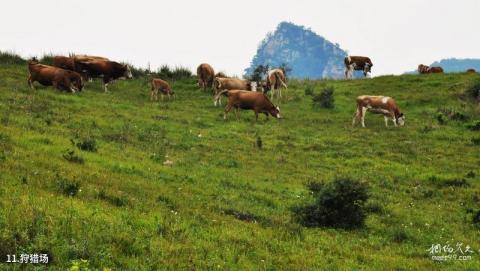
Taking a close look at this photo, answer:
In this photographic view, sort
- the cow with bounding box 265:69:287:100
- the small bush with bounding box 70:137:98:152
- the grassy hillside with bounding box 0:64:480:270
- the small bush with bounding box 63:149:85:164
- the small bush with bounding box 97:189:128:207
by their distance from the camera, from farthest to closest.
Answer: the cow with bounding box 265:69:287:100 → the small bush with bounding box 70:137:98:152 → the small bush with bounding box 63:149:85:164 → the small bush with bounding box 97:189:128:207 → the grassy hillside with bounding box 0:64:480:270

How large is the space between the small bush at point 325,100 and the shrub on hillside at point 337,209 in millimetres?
18808

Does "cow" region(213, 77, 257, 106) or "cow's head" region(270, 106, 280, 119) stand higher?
"cow" region(213, 77, 257, 106)

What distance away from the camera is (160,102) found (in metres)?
30.9

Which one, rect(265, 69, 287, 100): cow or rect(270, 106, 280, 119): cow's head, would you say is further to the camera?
rect(265, 69, 287, 100): cow

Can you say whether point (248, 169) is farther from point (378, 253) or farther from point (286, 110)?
point (286, 110)

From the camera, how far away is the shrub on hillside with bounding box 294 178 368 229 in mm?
13148

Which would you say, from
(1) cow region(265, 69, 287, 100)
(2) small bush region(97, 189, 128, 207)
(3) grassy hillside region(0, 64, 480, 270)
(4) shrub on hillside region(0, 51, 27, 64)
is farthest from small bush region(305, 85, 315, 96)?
(2) small bush region(97, 189, 128, 207)

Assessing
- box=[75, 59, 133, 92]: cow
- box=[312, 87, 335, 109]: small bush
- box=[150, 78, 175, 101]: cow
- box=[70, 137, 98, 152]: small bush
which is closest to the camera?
box=[70, 137, 98, 152]: small bush

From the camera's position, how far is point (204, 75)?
117 feet

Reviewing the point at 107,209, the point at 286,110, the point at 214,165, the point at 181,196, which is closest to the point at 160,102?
the point at 286,110

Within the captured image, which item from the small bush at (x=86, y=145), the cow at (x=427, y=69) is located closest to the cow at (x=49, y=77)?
the small bush at (x=86, y=145)

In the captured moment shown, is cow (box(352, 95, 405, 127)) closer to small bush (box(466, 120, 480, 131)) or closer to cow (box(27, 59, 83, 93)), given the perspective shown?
small bush (box(466, 120, 480, 131))

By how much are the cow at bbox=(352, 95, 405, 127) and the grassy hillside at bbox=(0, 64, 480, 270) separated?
0.79 m

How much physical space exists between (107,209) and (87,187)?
167cm
